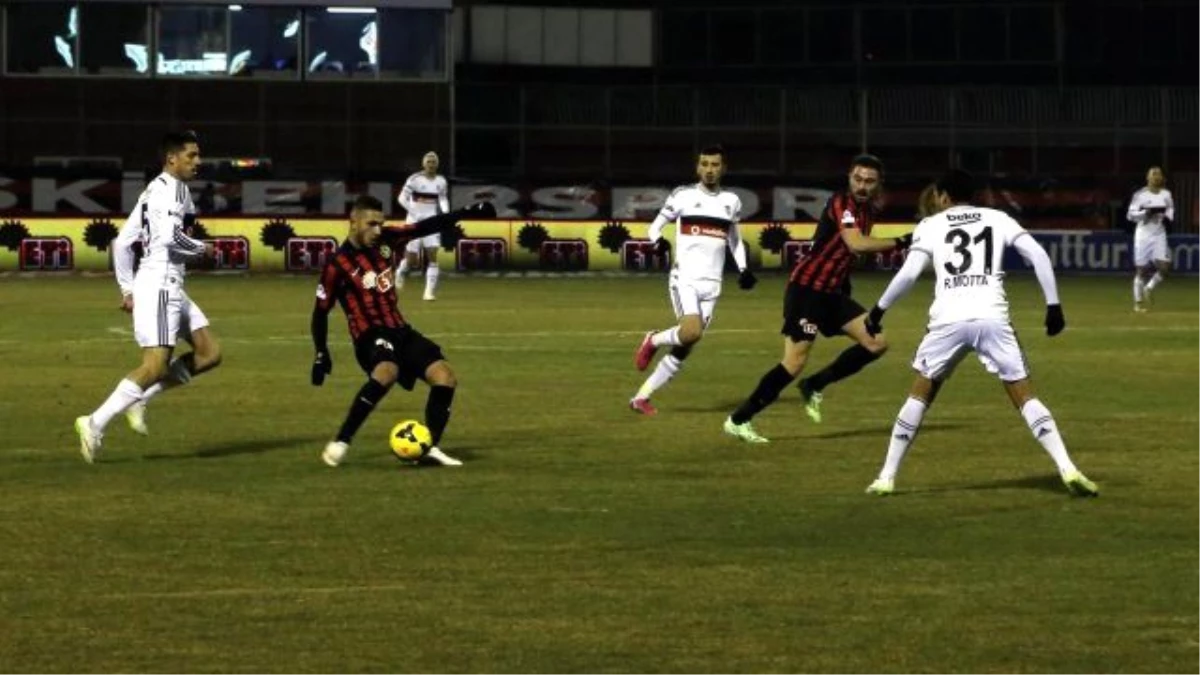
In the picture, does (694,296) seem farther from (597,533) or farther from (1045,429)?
(597,533)

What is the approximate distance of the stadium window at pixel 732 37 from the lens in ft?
273

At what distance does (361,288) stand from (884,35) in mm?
65011

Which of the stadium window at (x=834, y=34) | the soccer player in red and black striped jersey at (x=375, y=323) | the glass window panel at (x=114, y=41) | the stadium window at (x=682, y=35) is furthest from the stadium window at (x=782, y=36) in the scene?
the soccer player in red and black striped jersey at (x=375, y=323)

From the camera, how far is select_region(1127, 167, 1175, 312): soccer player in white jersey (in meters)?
41.0

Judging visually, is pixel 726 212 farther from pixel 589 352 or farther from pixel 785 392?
pixel 589 352

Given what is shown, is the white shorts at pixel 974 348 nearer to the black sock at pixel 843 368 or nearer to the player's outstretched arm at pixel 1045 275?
the player's outstretched arm at pixel 1045 275

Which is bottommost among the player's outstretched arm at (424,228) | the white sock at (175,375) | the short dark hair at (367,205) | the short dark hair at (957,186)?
the white sock at (175,375)

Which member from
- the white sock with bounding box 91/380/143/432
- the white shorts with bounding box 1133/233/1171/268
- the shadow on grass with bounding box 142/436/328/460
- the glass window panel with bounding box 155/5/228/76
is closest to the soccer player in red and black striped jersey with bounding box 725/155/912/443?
the shadow on grass with bounding box 142/436/328/460

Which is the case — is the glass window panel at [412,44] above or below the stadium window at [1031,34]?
below

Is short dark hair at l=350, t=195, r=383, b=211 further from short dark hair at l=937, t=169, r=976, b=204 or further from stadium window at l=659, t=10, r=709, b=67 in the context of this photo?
stadium window at l=659, t=10, r=709, b=67

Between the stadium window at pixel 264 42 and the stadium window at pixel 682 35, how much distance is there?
65.1 feet

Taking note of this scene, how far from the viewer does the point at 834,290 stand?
21.6 m

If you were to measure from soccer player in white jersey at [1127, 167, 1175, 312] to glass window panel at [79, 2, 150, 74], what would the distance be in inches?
1148

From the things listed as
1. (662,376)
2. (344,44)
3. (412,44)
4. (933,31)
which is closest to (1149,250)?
(662,376)
